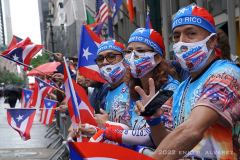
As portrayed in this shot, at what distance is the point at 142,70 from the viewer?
3523mm

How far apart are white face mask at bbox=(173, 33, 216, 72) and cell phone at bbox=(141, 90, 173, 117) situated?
1.70ft

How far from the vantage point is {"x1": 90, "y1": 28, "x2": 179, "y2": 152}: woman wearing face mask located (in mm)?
3361

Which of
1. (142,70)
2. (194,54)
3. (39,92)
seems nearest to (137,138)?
(142,70)

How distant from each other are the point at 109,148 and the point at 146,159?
0.19m

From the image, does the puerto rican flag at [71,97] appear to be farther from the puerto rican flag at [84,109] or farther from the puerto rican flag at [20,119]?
the puerto rican flag at [20,119]

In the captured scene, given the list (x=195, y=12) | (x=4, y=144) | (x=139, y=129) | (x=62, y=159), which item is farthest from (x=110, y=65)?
(x=4, y=144)

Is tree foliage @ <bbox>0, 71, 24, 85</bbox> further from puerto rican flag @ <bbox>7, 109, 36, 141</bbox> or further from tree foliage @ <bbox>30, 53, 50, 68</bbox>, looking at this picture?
puerto rican flag @ <bbox>7, 109, 36, 141</bbox>

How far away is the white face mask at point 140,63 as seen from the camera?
351cm

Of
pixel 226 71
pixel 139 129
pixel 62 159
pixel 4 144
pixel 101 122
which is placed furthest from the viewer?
pixel 4 144

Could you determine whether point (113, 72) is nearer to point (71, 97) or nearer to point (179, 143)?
point (71, 97)

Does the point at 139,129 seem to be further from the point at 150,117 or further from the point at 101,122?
the point at 150,117

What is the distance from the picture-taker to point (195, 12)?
2650mm

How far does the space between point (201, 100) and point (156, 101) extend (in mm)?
244

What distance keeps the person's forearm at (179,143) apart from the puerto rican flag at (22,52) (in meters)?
6.25
